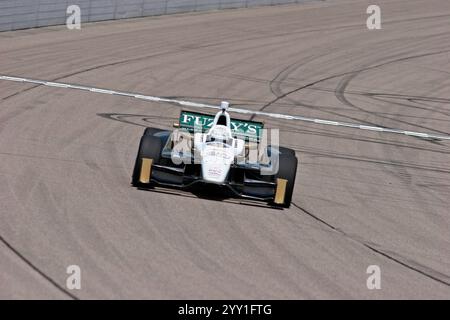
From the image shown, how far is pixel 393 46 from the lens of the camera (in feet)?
105

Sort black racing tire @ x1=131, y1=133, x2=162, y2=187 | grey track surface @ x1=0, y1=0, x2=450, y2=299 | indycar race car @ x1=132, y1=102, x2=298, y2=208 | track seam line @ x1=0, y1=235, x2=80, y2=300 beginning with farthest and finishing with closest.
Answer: black racing tire @ x1=131, y1=133, x2=162, y2=187 < indycar race car @ x1=132, y1=102, x2=298, y2=208 < grey track surface @ x1=0, y1=0, x2=450, y2=299 < track seam line @ x1=0, y1=235, x2=80, y2=300

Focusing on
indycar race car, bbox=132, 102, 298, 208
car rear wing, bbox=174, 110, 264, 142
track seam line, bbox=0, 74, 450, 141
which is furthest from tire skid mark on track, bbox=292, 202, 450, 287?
track seam line, bbox=0, 74, 450, 141

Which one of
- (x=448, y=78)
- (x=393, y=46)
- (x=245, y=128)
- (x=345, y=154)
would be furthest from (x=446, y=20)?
(x=245, y=128)

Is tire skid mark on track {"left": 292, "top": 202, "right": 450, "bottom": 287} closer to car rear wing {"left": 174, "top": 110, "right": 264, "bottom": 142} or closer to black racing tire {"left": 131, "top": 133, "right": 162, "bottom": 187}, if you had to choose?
car rear wing {"left": 174, "top": 110, "right": 264, "bottom": 142}

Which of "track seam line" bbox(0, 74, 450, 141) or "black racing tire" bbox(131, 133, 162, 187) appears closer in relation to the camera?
"black racing tire" bbox(131, 133, 162, 187)

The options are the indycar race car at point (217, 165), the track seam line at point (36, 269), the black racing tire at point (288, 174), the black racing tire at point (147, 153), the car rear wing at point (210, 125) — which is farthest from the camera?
the car rear wing at point (210, 125)

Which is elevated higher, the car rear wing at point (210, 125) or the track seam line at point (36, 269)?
the car rear wing at point (210, 125)

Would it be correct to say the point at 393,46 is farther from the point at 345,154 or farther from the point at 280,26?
the point at 345,154

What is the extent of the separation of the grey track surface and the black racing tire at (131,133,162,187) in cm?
20

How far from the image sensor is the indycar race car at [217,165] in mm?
13844

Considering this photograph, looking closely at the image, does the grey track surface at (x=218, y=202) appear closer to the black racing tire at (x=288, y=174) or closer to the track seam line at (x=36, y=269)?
the track seam line at (x=36, y=269)

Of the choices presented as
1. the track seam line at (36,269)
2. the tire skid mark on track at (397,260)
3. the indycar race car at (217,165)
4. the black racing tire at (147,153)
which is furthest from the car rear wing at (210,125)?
the track seam line at (36,269)

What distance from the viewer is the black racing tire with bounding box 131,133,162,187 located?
14.1 metres

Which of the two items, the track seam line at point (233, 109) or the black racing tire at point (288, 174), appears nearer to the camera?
the black racing tire at point (288, 174)
